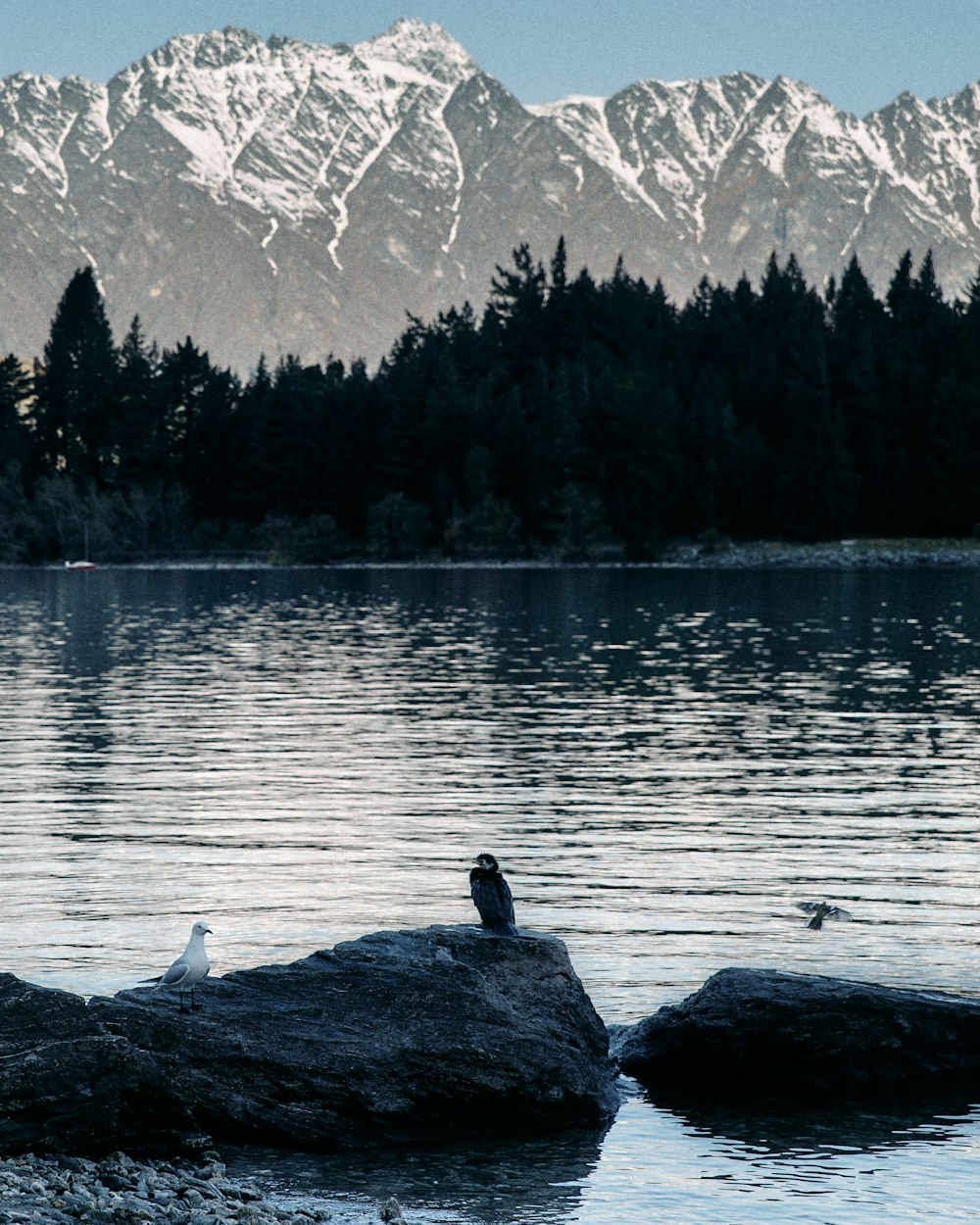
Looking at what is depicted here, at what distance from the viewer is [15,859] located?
29625 mm

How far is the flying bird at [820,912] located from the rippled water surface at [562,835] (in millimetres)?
222

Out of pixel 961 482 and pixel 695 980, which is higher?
pixel 961 482

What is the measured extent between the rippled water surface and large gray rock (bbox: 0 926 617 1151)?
0.50 meters

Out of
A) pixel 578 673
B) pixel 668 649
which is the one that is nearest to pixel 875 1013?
pixel 578 673

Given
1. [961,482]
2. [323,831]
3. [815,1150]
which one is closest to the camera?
[815,1150]

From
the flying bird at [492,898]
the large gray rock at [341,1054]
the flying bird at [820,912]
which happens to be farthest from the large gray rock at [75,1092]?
the flying bird at [820,912]

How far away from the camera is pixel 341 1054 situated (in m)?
17.0

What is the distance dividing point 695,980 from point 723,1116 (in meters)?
3.83

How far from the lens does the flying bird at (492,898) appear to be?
1895cm

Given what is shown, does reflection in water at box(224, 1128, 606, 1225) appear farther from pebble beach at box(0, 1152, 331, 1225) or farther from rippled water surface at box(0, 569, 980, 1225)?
pebble beach at box(0, 1152, 331, 1225)

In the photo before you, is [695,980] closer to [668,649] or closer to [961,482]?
[668,649]

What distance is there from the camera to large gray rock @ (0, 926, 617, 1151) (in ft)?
52.5

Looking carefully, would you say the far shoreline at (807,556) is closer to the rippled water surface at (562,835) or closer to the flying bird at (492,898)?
the rippled water surface at (562,835)

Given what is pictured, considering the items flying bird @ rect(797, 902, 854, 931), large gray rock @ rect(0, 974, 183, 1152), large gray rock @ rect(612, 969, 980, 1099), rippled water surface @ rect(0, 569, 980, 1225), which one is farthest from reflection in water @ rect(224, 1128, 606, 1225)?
flying bird @ rect(797, 902, 854, 931)
